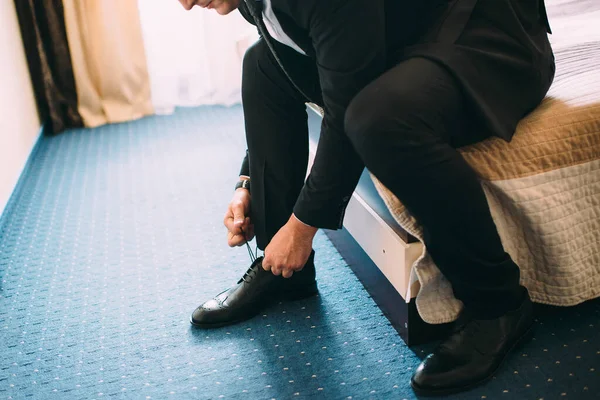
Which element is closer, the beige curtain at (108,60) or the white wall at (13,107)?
the white wall at (13,107)

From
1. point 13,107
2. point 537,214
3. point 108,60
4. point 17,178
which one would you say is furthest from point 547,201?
point 108,60

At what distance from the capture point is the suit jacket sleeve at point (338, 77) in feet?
2.44

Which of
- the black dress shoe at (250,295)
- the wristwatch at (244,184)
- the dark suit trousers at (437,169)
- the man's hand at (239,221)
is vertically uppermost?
the dark suit trousers at (437,169)

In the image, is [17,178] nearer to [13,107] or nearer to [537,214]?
[13,107]

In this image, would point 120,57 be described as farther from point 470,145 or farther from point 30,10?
point 470,145

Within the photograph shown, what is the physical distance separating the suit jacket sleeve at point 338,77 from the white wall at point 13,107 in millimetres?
1203

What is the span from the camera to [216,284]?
1263mm

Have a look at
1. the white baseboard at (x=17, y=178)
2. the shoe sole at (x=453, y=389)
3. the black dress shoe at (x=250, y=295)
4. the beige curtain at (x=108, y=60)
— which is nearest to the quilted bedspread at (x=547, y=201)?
the shoe sole at (x=453, y=389)

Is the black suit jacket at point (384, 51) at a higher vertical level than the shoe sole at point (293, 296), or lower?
higher

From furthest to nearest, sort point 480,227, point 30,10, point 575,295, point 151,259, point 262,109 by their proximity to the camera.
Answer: point 30,10 → point 151,259 → point 262,109 → point 575,295 → point 480,227

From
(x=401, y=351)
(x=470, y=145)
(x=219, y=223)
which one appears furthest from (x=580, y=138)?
A: (x=219, y=223)

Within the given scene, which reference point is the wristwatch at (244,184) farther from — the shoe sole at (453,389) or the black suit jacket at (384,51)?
the shoe sole at (453,389)

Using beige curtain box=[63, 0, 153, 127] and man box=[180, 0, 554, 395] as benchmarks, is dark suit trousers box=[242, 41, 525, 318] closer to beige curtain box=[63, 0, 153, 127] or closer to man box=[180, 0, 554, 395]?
man box=[180, 0, 554, 395]

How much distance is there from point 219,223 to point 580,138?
934 millimetres
